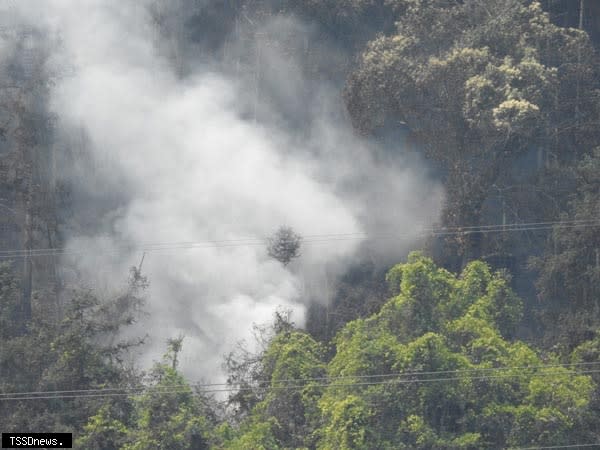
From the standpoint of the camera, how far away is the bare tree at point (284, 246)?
135 ft

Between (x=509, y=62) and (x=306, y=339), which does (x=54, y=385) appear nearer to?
(x=306, y=339)

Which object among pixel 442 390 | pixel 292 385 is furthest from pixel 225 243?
pixel 442 390

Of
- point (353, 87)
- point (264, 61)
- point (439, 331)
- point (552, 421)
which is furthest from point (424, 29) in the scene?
point (552, 421)

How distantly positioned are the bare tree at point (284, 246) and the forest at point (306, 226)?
0.06 meters

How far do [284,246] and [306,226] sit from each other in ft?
4.05

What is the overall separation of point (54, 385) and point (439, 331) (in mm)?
8315

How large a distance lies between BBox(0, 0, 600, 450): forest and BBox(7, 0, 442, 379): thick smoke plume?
60 mm

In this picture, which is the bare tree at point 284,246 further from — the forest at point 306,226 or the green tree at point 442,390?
the green tree at point 442,390

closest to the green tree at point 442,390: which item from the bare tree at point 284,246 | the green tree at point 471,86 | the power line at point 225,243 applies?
the green tree at point 471,86

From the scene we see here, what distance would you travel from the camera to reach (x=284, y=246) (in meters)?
41.2

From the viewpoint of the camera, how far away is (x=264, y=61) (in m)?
43.9

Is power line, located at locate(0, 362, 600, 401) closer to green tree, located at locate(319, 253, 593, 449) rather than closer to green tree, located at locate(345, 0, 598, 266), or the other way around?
green tree, located at locate(319, 253, 593, 449)

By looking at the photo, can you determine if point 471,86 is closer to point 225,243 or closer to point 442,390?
point 225,243

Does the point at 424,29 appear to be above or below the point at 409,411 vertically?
above
